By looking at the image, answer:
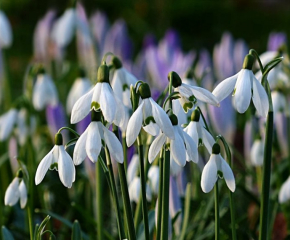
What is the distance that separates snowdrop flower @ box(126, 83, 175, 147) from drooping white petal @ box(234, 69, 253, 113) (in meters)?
0.17

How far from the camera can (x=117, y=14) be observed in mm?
9297

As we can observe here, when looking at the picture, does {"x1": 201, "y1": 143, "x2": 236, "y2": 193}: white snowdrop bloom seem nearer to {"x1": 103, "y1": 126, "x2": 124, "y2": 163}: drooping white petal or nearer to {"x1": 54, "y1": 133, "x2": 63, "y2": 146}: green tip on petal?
{"x1": 103, "y1": 126, "x2": 124, "y2": 163}: drooping white petal

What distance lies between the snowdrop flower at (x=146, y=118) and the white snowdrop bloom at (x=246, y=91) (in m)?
0.17

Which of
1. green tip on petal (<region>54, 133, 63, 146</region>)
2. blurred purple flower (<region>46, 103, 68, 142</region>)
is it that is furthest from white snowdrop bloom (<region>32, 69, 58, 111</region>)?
green tip on petal (<region>54, 133, 63, 146</region>)

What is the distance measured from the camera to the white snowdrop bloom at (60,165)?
4.52 feet

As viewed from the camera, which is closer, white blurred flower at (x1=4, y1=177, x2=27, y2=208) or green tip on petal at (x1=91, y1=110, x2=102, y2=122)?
green tip on petal at (x1=91, y1=110, x2=102, y2=122)

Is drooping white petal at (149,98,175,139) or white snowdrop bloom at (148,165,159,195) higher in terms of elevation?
drooping white petal at (149,98,175,139)

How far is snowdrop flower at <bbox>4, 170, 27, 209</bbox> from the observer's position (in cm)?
169

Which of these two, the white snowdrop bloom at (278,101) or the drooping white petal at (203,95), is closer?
Result: the drooping white petal at (203,95)

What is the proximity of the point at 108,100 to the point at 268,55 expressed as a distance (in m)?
1.36

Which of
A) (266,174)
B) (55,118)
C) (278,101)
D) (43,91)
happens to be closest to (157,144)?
(266,174)

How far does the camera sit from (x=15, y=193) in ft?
5.57

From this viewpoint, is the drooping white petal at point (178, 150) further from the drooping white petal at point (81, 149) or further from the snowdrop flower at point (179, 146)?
the drooping white petal at point (81, 149)

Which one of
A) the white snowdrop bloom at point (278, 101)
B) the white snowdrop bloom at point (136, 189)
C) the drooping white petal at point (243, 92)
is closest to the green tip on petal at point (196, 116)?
the drooping white petal at point (243, 92)
